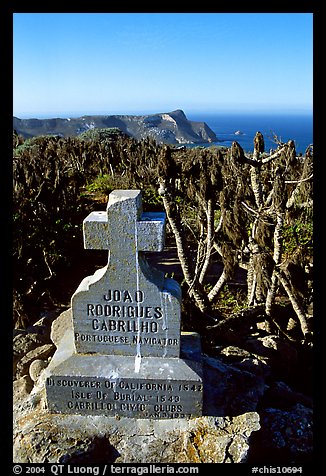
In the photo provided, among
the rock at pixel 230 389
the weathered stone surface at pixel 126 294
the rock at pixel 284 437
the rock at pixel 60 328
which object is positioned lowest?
the rock at pixel 284 437

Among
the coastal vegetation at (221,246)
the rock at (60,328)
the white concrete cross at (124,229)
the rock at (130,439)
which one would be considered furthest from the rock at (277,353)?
the white concrete cross at (124,229)

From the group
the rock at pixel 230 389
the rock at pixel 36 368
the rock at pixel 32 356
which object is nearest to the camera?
the rock at pixel 230 389

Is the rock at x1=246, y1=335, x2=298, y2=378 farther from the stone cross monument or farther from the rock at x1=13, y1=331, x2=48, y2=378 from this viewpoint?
the rock at x1=13, y1=331, x2=48, y2=378

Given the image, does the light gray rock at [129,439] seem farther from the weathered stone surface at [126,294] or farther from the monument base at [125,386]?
the weathered stone surface at [126,294]

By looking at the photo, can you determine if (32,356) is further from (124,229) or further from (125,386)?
(124,229)

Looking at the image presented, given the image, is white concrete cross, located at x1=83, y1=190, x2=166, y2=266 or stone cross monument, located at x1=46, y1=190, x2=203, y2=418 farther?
stone cross monument, located at x1=46, y1=190, x2=203, y2=418

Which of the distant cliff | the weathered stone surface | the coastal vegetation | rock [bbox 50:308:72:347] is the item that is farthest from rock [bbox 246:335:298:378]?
the distant cliff

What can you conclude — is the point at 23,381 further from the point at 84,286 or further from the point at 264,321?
the point at 264,321

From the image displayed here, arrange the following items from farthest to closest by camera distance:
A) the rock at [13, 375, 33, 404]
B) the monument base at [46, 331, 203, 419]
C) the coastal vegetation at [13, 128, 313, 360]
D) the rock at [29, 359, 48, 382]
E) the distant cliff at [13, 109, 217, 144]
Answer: the distant cliff at [13, 109, 217, 144] → the coastal vegetation at [13, 128, 313, 360] → the rock at [29, 359, 48, 382] → the rock at [13, 375, 33, 404] → the monument base at [46, 331, 203, 419]

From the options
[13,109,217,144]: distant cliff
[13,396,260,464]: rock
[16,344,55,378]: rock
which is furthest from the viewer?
[13,109,217,144]: distant cliff
